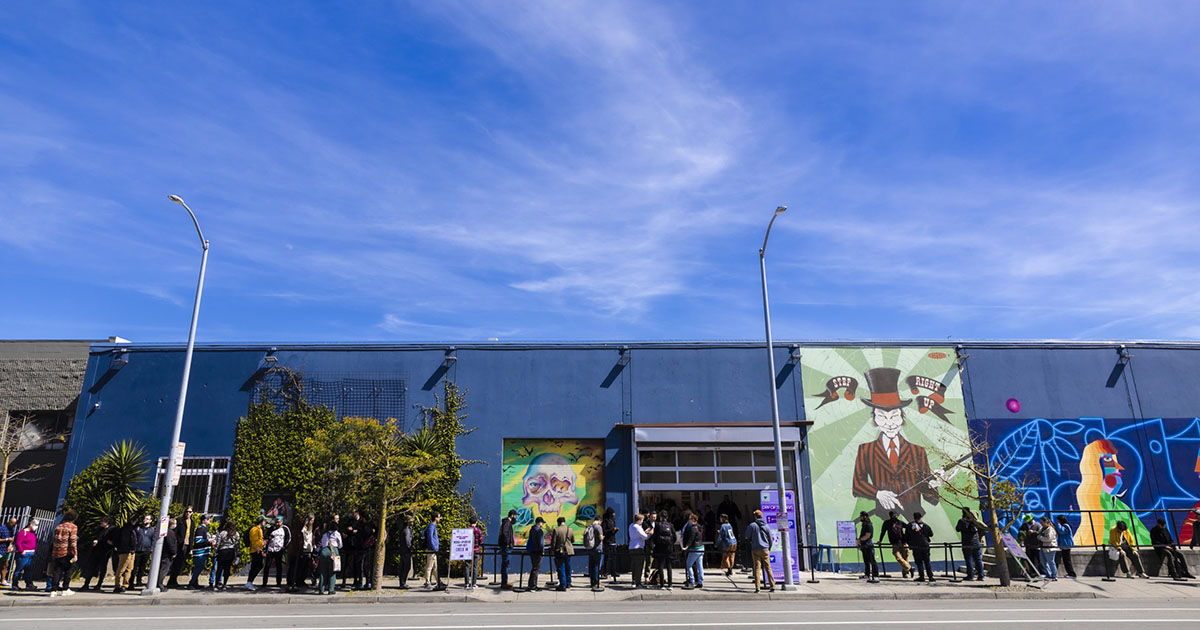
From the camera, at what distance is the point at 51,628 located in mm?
11562

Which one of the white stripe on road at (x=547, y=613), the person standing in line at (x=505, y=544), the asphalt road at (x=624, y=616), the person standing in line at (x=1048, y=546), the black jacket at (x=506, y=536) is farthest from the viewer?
the person standing in line at (x=1048, y=546)

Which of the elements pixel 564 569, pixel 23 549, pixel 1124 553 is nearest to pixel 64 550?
pixel 23 549

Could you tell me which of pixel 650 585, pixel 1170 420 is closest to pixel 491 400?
pixel 650 585

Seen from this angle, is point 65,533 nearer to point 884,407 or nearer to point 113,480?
point 113,480

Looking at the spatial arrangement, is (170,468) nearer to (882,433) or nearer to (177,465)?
(177,465)

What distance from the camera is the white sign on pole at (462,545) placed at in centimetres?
1725

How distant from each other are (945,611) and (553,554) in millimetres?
8466

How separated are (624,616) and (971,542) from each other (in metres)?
10.3

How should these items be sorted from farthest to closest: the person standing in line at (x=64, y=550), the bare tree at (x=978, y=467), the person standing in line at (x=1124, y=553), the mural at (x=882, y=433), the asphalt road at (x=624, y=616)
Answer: the mural at (x=882, y=433) → the bare tree at (x=978, y=467) → the person standing in line at (x=1124, y=553) → the person standing in line at (x=64, y=550) → the asphalt road at (x=624, y=616)

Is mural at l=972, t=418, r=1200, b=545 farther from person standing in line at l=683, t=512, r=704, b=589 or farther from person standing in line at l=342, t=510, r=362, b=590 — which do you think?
person standing in line at l=342, t=510, r=362, b=590

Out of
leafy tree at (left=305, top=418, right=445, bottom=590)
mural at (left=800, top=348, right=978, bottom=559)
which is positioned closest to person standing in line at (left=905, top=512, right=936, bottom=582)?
mural at (left=800, top=348, right=978, bottom=559)

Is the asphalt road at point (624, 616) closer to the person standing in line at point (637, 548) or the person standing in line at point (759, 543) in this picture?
the person standing in line at point (759, 543)

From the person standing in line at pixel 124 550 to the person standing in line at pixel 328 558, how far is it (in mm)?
4293

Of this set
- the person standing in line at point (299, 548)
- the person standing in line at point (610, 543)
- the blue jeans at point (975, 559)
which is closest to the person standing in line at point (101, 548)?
the person standing in line at point (299, 548)
